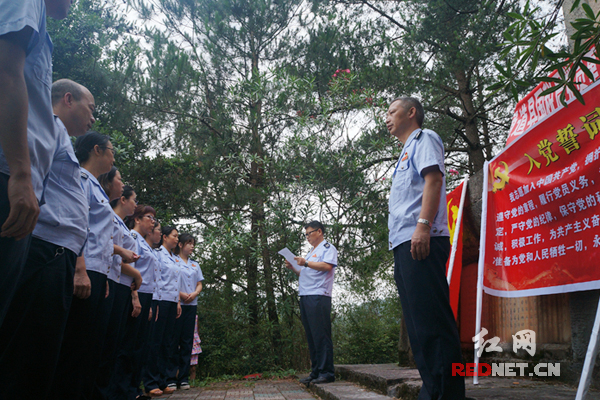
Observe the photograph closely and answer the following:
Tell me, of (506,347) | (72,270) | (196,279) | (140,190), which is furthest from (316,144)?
(72,270)

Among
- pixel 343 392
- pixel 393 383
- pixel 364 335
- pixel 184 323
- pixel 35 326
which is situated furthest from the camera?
pixel 364 335

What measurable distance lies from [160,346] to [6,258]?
4231 mm

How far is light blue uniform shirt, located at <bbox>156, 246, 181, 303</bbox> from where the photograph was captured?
16.6ft

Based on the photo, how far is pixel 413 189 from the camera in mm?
2385

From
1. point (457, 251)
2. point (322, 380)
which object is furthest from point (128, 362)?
point (457, 251)

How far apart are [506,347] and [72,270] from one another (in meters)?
3.56

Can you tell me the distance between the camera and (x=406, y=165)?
2.45 meters

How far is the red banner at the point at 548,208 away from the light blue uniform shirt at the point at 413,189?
97 cm

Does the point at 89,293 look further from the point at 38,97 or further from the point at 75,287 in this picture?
the point at 38,97

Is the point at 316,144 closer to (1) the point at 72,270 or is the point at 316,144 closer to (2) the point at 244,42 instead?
(2) the point at 244,42

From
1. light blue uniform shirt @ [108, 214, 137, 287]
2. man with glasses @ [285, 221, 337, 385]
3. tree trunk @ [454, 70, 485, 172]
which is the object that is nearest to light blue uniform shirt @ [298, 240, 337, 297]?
man with glasses @ [285, 221, 337, 385]

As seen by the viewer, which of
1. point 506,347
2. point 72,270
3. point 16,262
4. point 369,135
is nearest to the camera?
point 16,262

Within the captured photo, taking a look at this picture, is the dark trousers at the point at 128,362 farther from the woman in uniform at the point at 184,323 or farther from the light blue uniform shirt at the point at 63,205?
the light blue uniform shirt at the point at 63,205

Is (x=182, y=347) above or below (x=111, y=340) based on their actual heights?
below
